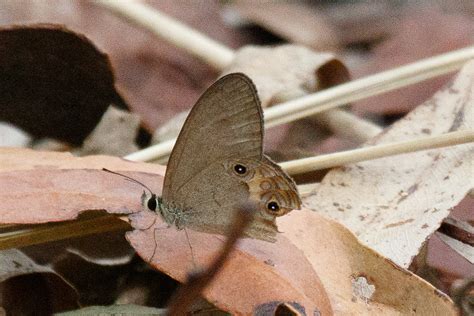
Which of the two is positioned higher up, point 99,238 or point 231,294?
point 231,294

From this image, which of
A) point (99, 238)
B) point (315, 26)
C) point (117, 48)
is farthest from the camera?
point (315, 26)

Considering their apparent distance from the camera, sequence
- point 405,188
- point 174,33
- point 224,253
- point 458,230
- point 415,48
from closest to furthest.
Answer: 1. point 224,253
2. point 458,230
3. point 405,188
4. point 174,33
5. point 415,48

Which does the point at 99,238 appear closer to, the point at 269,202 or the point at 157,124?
the point at 269,202

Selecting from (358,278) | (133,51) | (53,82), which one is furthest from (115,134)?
(358,278)

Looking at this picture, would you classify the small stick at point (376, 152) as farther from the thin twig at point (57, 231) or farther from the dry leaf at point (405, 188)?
the thin twig at point (57, 231)

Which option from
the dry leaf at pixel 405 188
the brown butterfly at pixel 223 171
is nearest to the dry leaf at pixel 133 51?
the dry leaf at pixel 405 188

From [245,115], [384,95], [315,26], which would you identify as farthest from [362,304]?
[315,26]

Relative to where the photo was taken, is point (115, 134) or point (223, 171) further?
point (115, 134)

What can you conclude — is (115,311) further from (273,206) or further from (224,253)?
(224,253)
